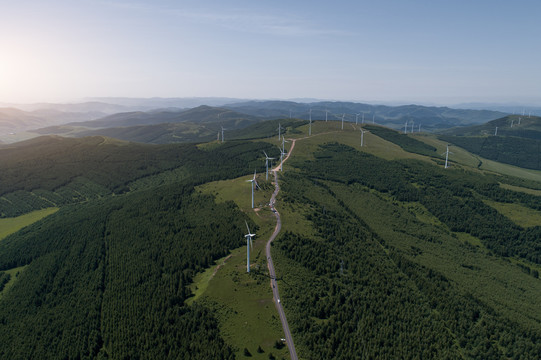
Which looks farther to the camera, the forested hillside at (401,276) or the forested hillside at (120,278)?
the forested hillside at (120,278)

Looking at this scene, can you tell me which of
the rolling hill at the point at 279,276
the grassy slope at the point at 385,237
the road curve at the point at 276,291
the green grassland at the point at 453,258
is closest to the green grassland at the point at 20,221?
the rolling hill at the point at 279,276

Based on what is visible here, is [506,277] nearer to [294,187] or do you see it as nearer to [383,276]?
[383,276]

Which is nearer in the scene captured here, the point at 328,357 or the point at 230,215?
the point at 328,357

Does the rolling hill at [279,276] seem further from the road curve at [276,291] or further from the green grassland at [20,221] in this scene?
the green grassland at [20,221]

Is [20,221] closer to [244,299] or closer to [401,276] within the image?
[244,299]

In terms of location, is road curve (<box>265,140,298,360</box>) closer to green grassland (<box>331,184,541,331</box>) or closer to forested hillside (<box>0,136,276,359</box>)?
forested hillside (<box>0,136,276,359</box>)

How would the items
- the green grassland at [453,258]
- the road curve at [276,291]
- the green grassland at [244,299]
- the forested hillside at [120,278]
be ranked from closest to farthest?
the road curve at [276,291] → the green grassland at [244,299] → the forested hillside at [120,278] → the green grassland at [453,258]

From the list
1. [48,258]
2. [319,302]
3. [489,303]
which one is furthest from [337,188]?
[48,258]

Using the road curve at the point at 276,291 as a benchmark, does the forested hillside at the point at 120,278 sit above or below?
below
